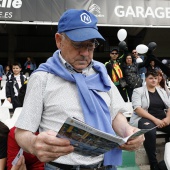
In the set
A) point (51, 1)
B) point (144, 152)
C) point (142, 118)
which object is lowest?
point (144, 152)

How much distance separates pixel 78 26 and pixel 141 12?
6.30m

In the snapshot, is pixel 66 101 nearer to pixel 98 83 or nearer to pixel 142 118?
pixel 98 83

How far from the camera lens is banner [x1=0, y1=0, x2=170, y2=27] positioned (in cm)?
643

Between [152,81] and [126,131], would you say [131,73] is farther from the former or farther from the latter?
[126,131]

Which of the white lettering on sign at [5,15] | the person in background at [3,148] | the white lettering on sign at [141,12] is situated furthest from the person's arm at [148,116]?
the white lettering on sign at [5,15]

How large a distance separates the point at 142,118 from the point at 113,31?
1050 cm

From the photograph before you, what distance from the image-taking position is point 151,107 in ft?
9.46

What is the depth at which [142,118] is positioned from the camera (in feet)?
9.06

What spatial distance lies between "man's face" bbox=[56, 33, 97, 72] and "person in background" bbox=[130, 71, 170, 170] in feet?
5.91

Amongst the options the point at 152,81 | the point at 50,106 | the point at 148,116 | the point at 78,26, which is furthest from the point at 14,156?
the point at 152,81

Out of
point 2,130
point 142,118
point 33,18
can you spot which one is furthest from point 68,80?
point 33,18

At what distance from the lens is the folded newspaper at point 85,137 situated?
2.22 feet

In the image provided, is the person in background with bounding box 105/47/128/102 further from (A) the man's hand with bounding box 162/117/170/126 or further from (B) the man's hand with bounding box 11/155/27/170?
(B) the man's hand with bounding box 11/155/27/170

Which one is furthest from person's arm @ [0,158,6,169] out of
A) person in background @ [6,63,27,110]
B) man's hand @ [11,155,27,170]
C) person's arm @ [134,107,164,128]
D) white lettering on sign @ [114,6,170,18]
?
white lettering on sign @ [114,6,170,18]
